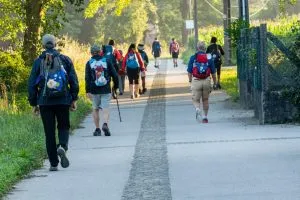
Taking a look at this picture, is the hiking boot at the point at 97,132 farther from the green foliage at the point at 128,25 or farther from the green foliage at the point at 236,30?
the green foliage at the point at 128,25

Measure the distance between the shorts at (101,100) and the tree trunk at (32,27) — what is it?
420 inches

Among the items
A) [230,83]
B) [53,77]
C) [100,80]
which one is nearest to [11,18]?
[230,83]

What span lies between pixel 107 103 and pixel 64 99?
5111mm

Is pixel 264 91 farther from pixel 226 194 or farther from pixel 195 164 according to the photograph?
pixel 226 194

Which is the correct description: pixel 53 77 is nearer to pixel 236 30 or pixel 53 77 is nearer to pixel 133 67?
pixel 236 30

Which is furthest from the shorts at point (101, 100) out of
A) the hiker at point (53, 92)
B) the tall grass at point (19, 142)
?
the hiker at point (53, 92)

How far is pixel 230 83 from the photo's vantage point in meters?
33.2

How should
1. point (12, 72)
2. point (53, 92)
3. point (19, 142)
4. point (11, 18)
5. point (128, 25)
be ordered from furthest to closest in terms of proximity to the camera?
point (128, 25), point (11, 18), point (12, 72), point (19, 142), point (53, 92)

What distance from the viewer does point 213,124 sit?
1900cm

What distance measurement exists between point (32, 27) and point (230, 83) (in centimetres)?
811

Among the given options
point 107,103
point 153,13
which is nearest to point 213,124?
point 107,103

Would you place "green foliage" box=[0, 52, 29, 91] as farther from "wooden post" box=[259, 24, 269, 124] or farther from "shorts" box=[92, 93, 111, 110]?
"wooden post" box=[259, 24, 269, 124]

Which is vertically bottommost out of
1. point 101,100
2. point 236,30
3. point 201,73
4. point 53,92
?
point 101,100

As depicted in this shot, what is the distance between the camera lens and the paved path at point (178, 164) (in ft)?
33.7
